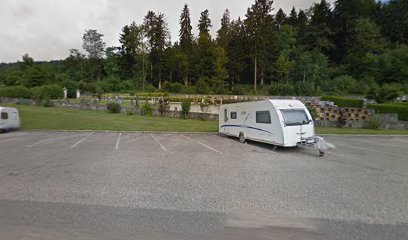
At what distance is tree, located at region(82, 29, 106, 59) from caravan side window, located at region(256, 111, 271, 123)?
81009mm

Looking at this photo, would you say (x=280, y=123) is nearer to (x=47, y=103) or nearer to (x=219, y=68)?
(x=47, y=103)

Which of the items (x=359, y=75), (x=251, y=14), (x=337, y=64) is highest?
(x=251, y=14)

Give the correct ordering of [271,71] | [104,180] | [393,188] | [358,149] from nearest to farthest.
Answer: [393,188], [104,180], [358,149], [271,71]

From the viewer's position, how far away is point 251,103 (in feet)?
41.8

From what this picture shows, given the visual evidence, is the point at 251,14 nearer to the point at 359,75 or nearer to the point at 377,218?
the point at 359,75

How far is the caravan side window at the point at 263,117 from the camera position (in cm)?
1137

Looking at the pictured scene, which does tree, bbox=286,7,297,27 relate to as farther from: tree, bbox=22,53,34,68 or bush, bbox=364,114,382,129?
tree, bbox=22,53,34,68

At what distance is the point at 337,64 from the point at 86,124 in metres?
59.8

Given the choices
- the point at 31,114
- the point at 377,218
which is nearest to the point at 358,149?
the point at 377,218

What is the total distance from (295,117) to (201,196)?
7.38m

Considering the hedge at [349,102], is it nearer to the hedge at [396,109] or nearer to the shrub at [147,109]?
the hedge at [396,109]

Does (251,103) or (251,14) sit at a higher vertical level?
(251,14)

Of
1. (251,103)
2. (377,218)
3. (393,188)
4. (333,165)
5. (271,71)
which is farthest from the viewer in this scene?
(271,71)

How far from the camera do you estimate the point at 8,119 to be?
17938mm
